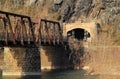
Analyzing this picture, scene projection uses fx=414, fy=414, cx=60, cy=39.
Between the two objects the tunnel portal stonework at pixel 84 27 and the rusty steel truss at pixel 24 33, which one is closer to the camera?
the rusty steel truss at pixel 24 33

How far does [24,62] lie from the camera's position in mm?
62188

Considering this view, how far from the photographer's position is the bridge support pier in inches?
2419

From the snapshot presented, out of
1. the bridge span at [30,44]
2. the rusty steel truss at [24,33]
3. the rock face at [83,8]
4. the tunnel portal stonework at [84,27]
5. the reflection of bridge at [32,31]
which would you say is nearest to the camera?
the rusty steel truss at [24,33]

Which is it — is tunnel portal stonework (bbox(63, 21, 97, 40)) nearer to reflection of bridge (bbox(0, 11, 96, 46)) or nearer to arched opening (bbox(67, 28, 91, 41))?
reflection of bridge (bbox(0, 11, 96, 46))

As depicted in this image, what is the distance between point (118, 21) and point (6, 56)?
32835mm

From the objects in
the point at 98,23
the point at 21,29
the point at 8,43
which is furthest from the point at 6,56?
the point at 98,23

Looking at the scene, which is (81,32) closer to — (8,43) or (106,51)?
A: (106,51)

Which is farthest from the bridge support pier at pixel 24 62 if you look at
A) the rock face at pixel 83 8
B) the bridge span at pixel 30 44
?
the rock face at pixel 83 8

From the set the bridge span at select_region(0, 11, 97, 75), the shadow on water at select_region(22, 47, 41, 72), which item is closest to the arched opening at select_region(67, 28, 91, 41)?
the bridge span at select_region(0, 11, 97, 75)

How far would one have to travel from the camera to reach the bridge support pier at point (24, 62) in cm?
6144

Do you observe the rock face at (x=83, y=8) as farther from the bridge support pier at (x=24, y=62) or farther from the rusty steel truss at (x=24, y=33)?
the bridge support pier at (x=24, y=62)

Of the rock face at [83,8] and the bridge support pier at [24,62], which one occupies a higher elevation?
the rock face at [83,8]

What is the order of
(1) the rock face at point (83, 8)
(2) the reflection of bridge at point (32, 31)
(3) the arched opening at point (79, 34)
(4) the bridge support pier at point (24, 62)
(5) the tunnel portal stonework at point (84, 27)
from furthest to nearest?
(1) the rock face at point (83, 8), (3) the arched opening at point (79, 34), (5) the tunnel portal stonework at point (84, 27), (4) the bridge support pier at point (24, 62), (2) the reflection of bridge at point (32, 31)

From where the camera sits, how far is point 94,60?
6525cm
